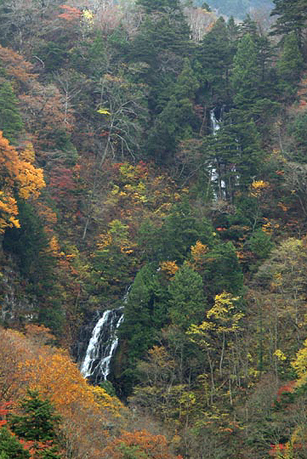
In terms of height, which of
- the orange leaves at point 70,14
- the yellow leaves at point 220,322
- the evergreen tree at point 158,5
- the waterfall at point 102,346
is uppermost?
the evergreen tree at point 158,5

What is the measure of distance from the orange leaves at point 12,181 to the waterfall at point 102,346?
24.0 ft

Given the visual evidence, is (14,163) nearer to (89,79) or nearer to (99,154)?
(99,154)

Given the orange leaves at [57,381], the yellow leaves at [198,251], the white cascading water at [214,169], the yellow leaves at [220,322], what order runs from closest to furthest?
1. the orange leaves at [57,381]
2. the yellow leaves at [220,322]
3. the yellow leaves at [198,251]
4. the white cascading water at [214,169]

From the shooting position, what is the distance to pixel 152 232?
→ 3488cm

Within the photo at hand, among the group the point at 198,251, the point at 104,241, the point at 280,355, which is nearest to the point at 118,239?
the point at 104,241

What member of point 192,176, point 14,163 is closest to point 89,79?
point 192,176

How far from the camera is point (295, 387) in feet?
75.7

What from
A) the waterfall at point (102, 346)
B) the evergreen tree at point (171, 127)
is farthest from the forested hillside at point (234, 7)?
the waterfall at point (102, 346)

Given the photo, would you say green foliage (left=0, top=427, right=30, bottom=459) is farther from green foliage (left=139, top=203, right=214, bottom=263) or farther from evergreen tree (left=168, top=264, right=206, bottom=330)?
green foliage (left=139, top=203, right=214, bottom=263)

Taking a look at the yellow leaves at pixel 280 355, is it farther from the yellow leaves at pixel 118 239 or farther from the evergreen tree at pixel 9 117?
the evergreen tree at pixel 9 117

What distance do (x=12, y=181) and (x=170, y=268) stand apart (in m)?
9.64

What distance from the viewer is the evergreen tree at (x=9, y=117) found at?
35812 mm

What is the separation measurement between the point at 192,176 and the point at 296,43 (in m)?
13.2

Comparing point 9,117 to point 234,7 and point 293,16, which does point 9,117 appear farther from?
point 234,7
